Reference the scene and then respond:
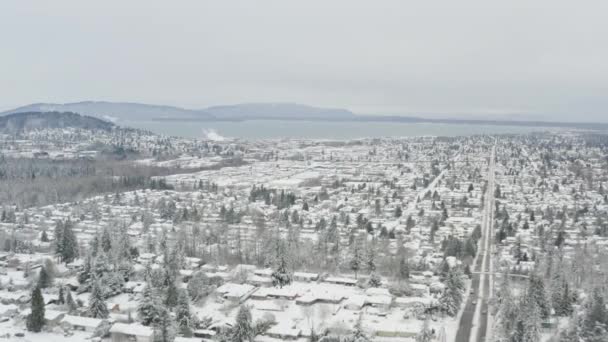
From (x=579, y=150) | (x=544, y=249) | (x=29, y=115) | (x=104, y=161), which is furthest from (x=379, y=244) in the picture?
(x=29, y=115)

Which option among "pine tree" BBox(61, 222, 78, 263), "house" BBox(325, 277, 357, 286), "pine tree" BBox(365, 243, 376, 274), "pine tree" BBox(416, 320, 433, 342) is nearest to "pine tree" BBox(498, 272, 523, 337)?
"pine tree" BBox(416, 320, 433, 342)

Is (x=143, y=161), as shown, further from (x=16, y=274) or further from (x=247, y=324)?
(x=247, y=324)

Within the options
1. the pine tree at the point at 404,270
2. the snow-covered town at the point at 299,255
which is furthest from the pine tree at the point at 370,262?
the pine tree at the point at 404,270

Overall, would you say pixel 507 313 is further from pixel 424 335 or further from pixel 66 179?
pixel 66 179

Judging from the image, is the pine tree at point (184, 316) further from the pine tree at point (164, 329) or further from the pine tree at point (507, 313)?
the pine tree at point (507, 313)

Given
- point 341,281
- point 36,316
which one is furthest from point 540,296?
point 36,316

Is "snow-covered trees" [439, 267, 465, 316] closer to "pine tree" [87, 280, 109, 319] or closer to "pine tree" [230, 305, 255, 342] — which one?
"pine tree" [230, 305, 255, 342]
